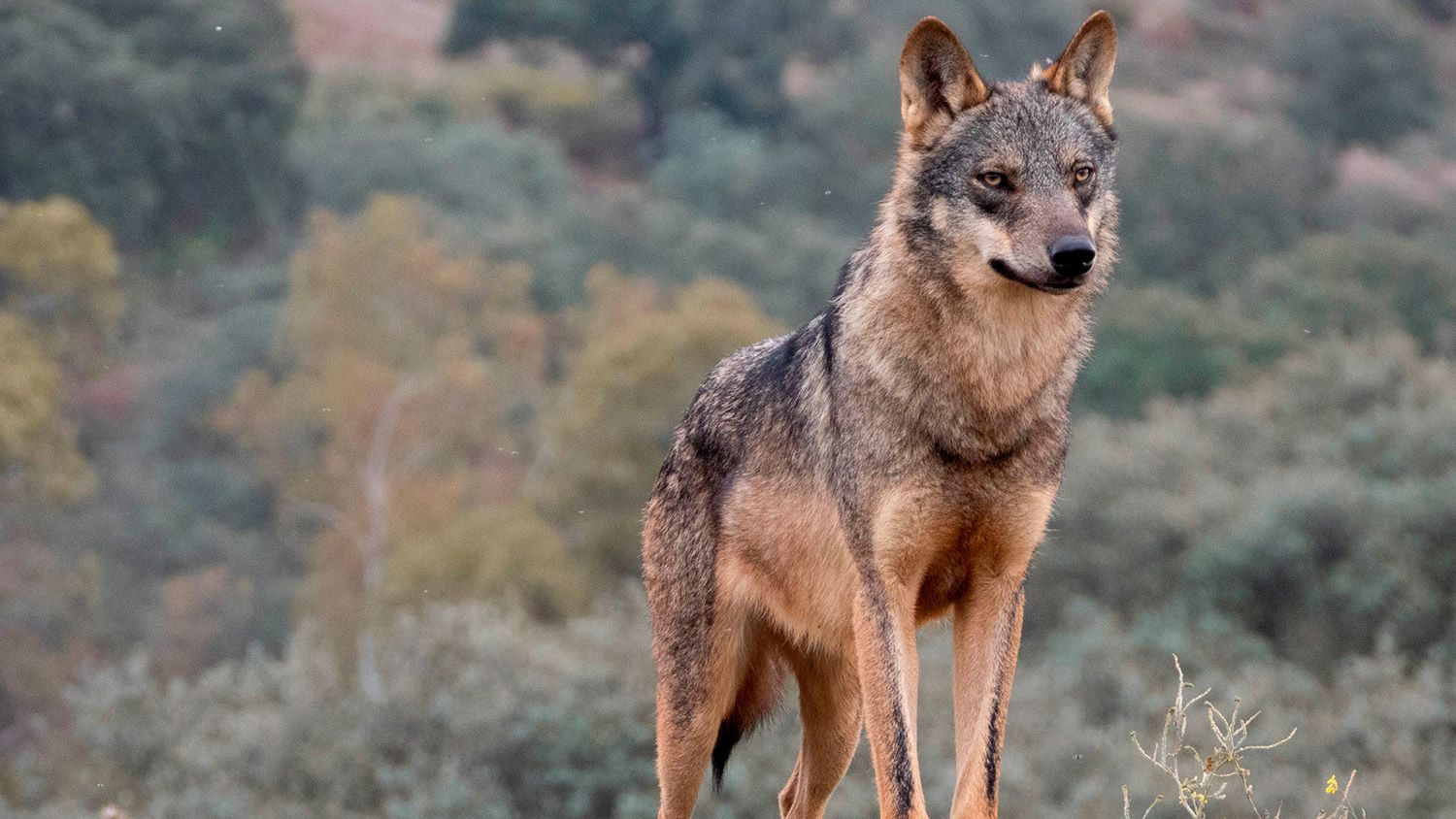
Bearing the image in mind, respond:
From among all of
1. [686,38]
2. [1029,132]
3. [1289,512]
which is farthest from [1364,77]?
[1029,132]

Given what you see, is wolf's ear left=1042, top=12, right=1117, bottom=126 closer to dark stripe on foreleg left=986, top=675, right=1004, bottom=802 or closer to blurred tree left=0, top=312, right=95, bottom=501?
dark stripe on foreleg left=986, top=675, right=1004, bottom=802

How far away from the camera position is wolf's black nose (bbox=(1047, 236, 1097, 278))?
20.0 ft

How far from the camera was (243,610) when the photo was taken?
50812mm

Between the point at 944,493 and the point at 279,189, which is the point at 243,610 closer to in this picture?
the point at 279,189

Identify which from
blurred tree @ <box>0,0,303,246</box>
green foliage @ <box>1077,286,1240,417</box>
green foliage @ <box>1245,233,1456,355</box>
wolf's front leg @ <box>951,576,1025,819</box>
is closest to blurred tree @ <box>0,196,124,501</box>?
blurred tree @ <box>0,0,303,246</box>

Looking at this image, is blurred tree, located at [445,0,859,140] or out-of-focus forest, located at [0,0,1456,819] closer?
out-of-focus forest, located at [0,0,1456,819]

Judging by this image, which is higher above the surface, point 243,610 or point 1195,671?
point 1195,671

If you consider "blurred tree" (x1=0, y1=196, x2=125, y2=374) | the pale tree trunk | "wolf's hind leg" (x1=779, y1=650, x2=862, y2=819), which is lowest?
the pale tree trunk

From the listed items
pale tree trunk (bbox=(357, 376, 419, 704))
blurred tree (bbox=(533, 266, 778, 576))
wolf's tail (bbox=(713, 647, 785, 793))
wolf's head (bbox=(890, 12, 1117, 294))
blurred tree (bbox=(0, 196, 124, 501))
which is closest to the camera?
wolf's head (bbox=(890, 12, 1117, 294))

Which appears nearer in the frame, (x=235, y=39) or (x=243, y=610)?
(x=243, y=610)

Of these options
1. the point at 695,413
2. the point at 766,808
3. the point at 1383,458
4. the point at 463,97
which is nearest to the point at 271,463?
the point at 463,97

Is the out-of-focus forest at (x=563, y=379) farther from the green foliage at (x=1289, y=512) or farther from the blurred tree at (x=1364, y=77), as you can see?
the blurred tree at (x=1364, y=77)

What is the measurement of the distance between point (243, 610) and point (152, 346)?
15391mm

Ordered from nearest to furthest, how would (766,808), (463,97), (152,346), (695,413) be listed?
(695,413) → (766,808) → (152,346) → (463,97)
